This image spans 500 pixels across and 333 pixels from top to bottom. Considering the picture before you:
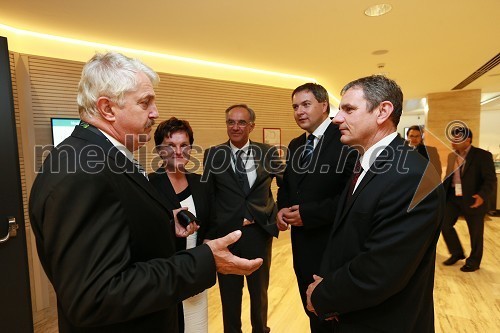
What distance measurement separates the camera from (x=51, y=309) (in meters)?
3.21

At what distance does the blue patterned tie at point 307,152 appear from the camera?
6.88 ft

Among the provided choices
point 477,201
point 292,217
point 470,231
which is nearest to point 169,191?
point 292,217

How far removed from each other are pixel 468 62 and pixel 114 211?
19.7ft

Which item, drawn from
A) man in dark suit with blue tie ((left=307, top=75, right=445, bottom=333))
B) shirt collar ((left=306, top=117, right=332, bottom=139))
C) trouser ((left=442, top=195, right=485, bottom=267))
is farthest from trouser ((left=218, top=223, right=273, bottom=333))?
trouser ((left=442, top=195, right=485, bottom=267))

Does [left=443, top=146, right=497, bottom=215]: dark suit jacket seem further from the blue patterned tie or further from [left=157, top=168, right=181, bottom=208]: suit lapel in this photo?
[left=157, top=168, right=181, bottom=208]: suit lapel

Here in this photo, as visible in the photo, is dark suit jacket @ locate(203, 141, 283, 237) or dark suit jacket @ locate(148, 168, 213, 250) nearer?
dark suit jacket @ locate(148, 168, 213, 250)

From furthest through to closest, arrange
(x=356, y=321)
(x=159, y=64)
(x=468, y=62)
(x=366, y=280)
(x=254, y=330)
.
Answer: (x=468, y=62) < (x=159, y=64) < (x=254, y=330) < (x=356, y=321) < (x=366, y=280)

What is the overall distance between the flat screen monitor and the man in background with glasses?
1.78m

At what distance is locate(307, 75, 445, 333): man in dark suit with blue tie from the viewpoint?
1151 millimetres

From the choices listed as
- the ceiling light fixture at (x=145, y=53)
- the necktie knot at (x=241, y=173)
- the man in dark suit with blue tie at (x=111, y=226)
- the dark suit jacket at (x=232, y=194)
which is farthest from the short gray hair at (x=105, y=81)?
→ the ceiling light fixture at (x=145, y=53)

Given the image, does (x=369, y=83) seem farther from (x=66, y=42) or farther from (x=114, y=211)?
(x=66, y=42)

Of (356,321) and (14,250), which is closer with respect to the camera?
(356,321)

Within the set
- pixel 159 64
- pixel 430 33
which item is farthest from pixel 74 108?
pixel 430 33

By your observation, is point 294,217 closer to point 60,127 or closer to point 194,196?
point 194,196
